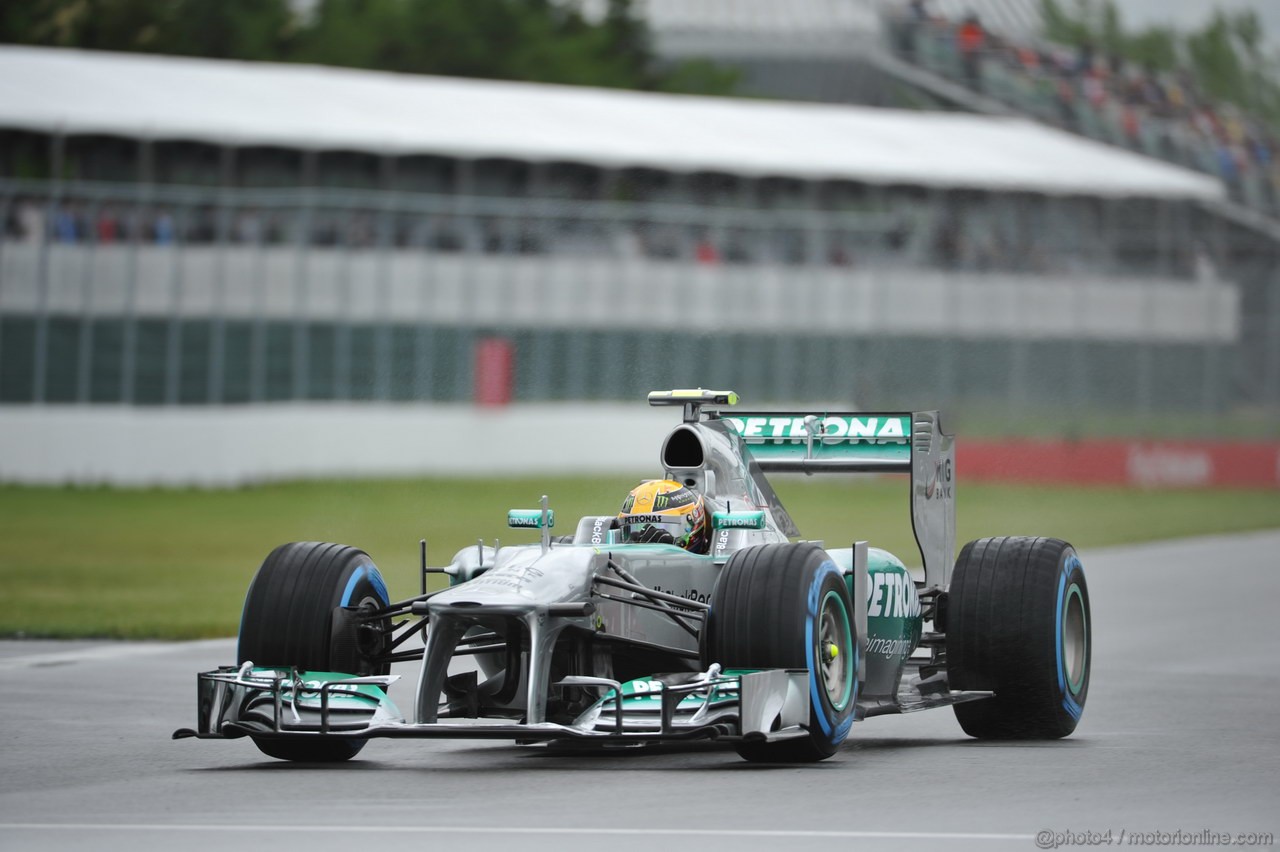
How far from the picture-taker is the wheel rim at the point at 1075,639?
40.0 ft

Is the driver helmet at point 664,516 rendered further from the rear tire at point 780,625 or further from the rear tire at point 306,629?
the rear tire at point 306,629

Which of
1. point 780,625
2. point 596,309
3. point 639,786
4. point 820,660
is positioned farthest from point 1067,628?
point 596,309

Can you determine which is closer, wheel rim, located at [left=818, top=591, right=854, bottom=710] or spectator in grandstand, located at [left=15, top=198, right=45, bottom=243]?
wheel rim, located at [left=818, top=591, right=854, bottom=710]

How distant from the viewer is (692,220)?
4359 cm

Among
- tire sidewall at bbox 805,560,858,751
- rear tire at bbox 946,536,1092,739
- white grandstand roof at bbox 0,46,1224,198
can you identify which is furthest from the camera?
white grandstand roof at bbox 0,46,1224,198

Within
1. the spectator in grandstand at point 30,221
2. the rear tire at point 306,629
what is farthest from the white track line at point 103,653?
the spectator in grandstand at point 30,221

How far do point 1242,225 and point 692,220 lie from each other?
18.2m

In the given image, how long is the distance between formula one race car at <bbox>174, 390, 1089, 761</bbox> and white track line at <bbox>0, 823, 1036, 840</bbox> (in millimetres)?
1182

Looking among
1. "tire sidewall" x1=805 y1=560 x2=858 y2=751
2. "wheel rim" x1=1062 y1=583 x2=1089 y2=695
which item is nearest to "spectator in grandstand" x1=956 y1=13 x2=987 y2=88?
"wheel rim" x1=1062 y1=583 x2=1089 y2=695

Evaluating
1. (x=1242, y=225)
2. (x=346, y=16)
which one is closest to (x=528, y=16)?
(x=346, y=16)

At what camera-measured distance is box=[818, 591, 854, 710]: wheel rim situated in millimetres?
10789

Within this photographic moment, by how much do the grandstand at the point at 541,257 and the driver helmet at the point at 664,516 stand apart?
2769 centimetres

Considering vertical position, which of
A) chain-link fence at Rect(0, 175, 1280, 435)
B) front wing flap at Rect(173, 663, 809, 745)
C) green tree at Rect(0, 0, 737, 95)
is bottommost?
front wing flap at Rect(173, 663, 809, 745)

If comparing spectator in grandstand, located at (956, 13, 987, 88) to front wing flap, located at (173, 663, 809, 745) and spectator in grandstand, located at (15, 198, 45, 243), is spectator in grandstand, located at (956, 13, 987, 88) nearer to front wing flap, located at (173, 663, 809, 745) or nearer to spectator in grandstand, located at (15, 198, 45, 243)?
spectator in grandstand, located at (15, 198, 45, 243)
